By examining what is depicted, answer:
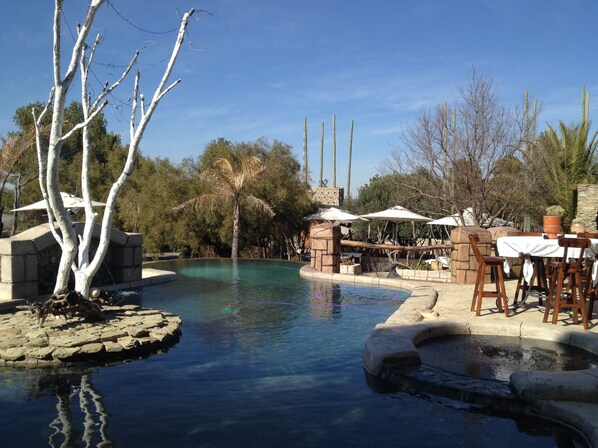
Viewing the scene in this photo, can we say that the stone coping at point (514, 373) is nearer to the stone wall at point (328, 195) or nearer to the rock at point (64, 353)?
the rock at point (64, 353)

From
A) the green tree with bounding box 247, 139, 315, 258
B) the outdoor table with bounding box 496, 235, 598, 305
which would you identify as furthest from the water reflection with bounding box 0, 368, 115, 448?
the green tree with bounding box 247, 139, 315, 258

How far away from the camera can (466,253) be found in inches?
432

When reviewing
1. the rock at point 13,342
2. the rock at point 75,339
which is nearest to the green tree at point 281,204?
the rock at point 75,339

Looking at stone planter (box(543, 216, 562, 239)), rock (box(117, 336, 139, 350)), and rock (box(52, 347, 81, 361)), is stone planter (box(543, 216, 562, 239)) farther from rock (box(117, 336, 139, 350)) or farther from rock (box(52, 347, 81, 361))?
rock (box(52, 347, 81, 361))

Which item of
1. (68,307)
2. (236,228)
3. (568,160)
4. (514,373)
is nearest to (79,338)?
(68,307)

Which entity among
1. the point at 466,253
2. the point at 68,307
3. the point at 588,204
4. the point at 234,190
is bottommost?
the point at 68,307

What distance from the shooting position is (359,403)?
4.35m

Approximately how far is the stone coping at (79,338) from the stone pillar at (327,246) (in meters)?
6.46

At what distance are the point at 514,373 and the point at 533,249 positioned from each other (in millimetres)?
3026

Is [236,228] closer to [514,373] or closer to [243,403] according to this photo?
[243,403]

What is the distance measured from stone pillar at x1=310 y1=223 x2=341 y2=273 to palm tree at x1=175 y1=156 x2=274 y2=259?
5.65 m

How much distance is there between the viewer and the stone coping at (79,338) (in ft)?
17.8

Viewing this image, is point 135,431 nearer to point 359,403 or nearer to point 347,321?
point 359,403

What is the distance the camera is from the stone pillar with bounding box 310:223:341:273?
13.1 meters
